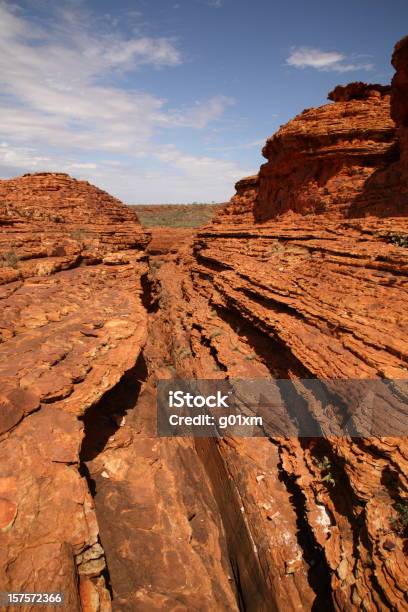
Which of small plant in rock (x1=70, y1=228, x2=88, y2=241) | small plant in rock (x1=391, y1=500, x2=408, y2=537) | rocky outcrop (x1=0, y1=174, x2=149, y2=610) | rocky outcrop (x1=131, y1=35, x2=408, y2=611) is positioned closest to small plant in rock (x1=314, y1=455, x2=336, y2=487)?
rocky outcrop (x1=131, y1=35, x2=408, y2=611)

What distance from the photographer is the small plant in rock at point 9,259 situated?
355 inches

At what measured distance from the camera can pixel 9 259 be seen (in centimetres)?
923

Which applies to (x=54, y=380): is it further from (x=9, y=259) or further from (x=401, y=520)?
(x=9, y=259)

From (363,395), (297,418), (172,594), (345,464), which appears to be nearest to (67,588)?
(172,594)

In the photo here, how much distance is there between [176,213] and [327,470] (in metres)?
57.0

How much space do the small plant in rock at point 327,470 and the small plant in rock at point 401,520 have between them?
1203mm

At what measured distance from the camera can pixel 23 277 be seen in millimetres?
9031

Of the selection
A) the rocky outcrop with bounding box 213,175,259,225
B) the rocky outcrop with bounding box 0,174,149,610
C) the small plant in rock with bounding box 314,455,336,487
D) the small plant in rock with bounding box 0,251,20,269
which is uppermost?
the rocky outcrop with bounding box 213,175,259,225

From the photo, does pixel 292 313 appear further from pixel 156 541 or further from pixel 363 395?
pixel 156 541

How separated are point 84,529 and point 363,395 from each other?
3.97 m

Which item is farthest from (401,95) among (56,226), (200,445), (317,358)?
(200,445)

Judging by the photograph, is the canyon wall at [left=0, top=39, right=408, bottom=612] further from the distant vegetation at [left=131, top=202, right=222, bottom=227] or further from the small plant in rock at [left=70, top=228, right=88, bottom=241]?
the distant vegetation at [left=131, top=202, right=222, bottom=227]

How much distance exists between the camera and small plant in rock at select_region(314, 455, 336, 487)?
5.07 meters

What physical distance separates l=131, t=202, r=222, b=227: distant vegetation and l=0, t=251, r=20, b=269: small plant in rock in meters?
42.8
